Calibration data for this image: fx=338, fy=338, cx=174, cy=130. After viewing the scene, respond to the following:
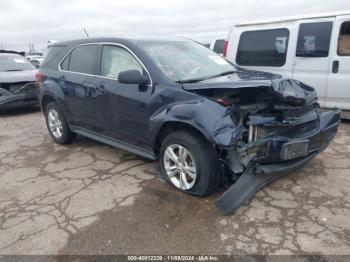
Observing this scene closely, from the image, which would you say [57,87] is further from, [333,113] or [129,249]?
[333,113]

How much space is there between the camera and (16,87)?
28.1ft

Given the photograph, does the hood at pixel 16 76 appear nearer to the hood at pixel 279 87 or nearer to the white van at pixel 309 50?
the white van at pixel 309 50

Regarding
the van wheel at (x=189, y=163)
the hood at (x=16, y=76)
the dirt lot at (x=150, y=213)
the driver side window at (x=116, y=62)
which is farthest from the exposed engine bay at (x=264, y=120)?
the hood at (x=16, y=76)

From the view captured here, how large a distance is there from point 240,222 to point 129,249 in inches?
41.1

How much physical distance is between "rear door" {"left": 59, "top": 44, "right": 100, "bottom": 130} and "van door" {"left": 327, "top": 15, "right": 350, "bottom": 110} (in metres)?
4.09

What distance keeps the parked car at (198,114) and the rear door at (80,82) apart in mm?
20

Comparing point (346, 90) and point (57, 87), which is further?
point (346, 90)

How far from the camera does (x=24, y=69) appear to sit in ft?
30.8

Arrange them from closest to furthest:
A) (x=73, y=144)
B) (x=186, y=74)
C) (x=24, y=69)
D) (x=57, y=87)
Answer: (x=186, y=74)
(x=57, y=87)
(x=73, y=144)
(x=24, y=69)

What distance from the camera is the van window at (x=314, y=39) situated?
5.99 metres

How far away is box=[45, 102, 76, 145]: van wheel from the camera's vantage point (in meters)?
5.53

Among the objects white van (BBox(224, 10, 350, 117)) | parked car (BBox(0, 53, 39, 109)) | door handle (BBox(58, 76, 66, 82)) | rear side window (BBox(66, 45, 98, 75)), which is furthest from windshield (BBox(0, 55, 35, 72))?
white van (BBox(224, 10, 350, 117))

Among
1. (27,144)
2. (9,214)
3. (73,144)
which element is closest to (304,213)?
(9,214)

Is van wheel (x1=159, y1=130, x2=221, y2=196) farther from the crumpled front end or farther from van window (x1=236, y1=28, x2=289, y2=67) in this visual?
the crumpled front end
